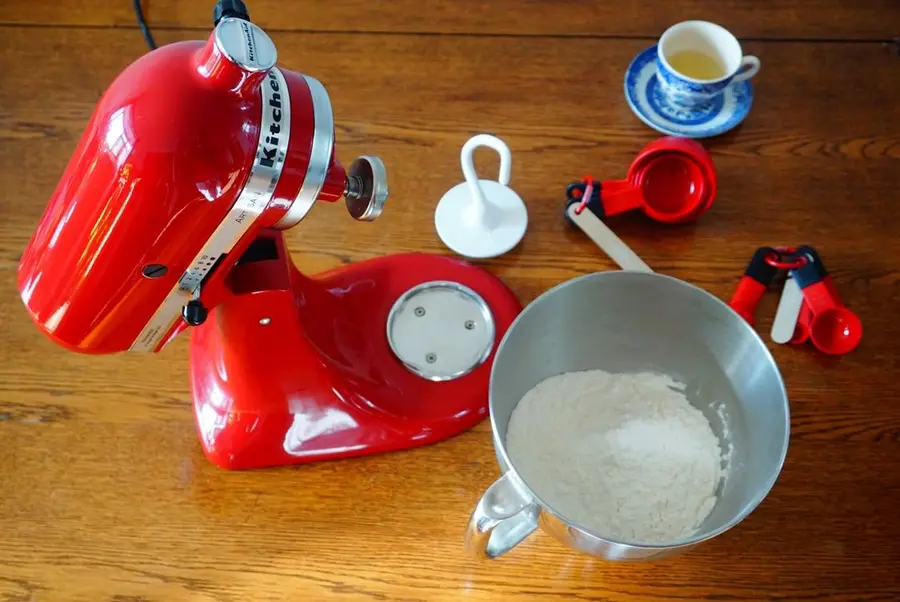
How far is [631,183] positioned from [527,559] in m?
0.34

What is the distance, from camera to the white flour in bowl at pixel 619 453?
0.55 m

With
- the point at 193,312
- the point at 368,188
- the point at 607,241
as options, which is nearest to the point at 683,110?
the point at 607,241

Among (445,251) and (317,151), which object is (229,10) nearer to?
(317,151)

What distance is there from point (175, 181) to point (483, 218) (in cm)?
33

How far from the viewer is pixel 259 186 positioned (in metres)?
0.45

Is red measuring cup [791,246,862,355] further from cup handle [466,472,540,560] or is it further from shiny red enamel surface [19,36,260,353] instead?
shiny red enamel surface [19,36,260,353]

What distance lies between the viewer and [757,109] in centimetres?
77

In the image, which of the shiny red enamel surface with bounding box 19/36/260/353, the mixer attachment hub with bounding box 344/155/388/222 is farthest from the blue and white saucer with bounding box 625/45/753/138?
the shiny red enamel surface with bounding box 19/36/260/353

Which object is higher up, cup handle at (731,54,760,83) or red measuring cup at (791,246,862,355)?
cup handle at (731,54,760,83)

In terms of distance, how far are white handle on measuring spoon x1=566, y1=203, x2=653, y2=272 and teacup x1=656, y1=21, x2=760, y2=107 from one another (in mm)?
153

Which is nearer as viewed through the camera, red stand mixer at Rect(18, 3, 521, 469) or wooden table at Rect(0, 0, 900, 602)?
red stand mixer at Rect(18, 3, 521, 469)

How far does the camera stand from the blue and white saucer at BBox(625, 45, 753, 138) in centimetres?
76

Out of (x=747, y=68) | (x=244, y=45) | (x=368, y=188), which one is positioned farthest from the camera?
(x=747, y=68)

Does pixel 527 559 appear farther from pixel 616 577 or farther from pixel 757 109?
pixel 757 109
